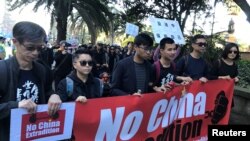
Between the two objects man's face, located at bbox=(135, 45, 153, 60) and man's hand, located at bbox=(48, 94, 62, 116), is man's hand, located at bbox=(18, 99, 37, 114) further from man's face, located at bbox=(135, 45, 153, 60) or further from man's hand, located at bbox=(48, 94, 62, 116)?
man's face, located at bbox=(135, 45, 153, 60)

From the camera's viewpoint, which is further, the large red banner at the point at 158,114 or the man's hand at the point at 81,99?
the large red banner at the point at 158,114

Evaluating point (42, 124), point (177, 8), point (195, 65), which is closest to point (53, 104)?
point (42, 124)

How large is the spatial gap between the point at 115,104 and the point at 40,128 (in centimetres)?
92

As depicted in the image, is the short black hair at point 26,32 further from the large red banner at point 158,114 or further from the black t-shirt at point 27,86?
the large red banner at point 158,114

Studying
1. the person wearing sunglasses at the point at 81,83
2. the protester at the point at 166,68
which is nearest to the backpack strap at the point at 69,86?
the person wearing sunglasses at the point at 81,83

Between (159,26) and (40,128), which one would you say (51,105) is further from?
(159,26)

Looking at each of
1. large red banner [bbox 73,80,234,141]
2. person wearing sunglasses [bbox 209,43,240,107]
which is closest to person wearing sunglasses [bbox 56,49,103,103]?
large red banner [bbox 73,80,234,141]

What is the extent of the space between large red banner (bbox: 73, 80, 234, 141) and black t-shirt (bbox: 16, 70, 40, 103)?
1.78 ft

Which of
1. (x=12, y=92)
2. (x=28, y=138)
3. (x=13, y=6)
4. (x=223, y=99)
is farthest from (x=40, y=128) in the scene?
(x=13, y=6)

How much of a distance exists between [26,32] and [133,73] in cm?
187

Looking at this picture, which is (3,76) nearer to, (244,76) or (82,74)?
(82,74)

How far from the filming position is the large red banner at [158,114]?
3682 mm

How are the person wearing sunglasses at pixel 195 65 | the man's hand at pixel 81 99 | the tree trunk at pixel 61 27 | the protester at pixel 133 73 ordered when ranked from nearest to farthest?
the man's hand at pixel 81 99 → the protester at pixel 133 73 → the person wearing sunglasses at pixel 195 65 → the tree trunk at pixel 61 27

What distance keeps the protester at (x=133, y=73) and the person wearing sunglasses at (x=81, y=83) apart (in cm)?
60
